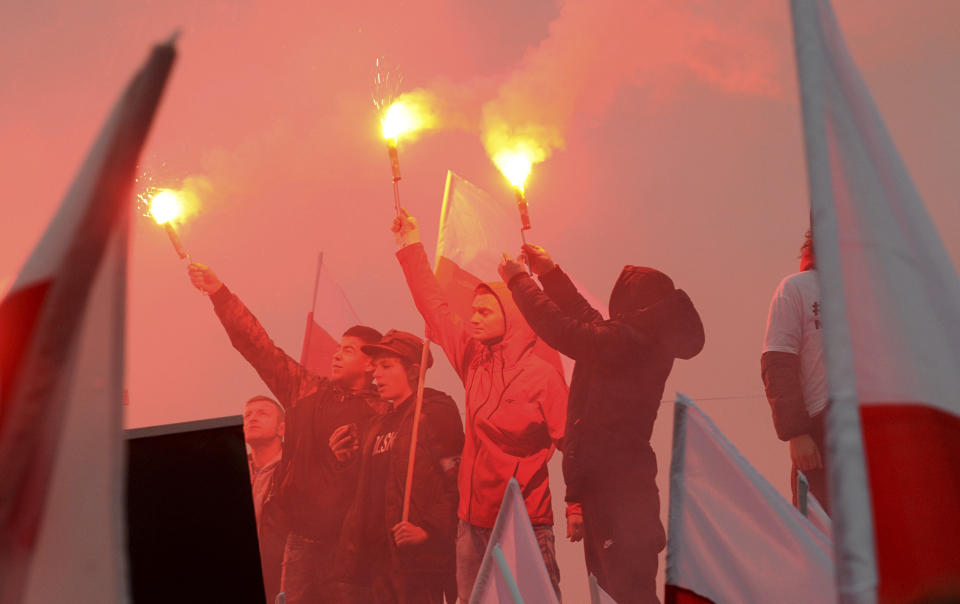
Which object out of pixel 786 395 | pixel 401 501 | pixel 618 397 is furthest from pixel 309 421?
pixel 786 395

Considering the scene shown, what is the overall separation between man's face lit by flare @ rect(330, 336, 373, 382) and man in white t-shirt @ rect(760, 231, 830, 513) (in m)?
2.76

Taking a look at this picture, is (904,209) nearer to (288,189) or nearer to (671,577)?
(671,577)

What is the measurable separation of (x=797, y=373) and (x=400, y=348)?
2.66 m

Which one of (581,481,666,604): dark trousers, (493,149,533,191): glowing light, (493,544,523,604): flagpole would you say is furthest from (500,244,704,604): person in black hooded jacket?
(493,544,523,604): flagpole

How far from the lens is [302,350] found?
252 inches

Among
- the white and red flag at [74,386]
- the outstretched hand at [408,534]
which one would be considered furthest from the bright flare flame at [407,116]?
the white and red flag at [74,386]

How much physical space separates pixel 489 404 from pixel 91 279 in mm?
4882

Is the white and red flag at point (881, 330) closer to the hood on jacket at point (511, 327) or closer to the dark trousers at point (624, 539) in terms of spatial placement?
the dark trousers at point (624, 539)

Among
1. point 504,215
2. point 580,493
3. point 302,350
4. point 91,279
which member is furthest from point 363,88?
point 91,279

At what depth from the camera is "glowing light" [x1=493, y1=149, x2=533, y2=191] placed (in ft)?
19.2

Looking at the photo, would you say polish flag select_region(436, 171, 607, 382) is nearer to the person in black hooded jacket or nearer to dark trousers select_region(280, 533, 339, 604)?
the person in black hooded jacket

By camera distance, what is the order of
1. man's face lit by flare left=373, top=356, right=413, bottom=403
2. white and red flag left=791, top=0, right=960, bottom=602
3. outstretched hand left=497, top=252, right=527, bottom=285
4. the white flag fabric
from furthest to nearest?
man's face lit by flare left=373, top=356, right=413, bottom=403, outstretched hand left=497, top=252, right=527, bottom=285, the white flag fabric, white and red flag left=791, top=0, right=960, bottom=602

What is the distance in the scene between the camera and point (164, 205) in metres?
6.22

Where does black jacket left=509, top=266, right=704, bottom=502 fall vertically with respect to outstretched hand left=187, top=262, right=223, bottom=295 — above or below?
below
